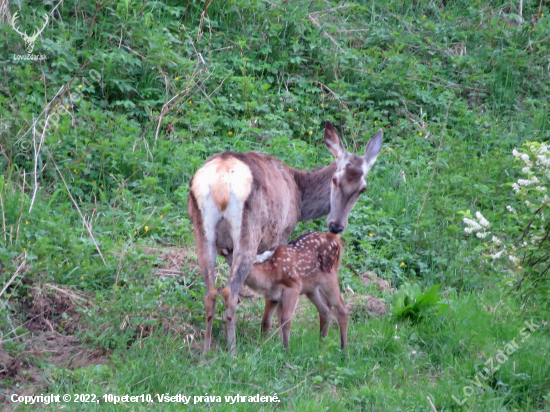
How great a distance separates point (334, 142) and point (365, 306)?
69.9 inches

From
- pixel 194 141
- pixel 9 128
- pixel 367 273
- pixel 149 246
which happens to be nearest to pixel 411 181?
pixel 367 273

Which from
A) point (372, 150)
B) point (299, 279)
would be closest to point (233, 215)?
point (299, 279)

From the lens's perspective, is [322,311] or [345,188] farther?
[345,188]

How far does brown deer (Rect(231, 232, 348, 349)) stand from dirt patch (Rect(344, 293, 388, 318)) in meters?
0.45

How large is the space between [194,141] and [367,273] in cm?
303

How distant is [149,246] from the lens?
7.77 metres

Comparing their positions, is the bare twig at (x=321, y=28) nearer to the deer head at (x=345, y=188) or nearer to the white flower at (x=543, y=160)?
the deer head at (x=345, y=188)

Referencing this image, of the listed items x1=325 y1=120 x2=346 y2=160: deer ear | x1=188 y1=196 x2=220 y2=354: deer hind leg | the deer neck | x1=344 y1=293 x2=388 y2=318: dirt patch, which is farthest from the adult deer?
x1=344 y1=293 x2=388 y2=318: dirt patch

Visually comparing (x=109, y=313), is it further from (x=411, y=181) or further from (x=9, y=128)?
(x=411, y=181)

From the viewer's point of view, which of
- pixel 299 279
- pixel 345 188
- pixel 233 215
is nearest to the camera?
pixel 233 215

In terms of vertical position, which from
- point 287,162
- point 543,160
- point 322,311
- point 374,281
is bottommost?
point 374,281

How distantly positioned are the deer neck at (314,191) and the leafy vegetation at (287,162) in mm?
800

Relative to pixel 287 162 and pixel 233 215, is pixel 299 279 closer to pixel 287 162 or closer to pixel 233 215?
pixel 233 215

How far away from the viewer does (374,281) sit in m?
8.02
